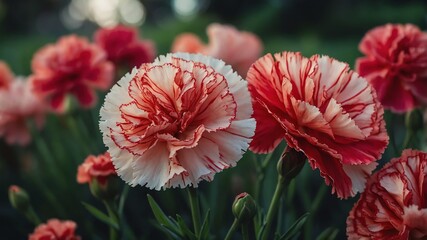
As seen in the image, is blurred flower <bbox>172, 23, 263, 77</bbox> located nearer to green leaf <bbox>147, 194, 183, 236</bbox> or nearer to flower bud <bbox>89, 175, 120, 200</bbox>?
flower bud <bbox>89, 175, 120, 200</bbox>

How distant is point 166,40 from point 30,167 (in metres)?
2.34

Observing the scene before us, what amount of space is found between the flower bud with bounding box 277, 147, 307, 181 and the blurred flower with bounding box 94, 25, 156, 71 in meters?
0.98

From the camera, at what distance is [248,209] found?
79cm

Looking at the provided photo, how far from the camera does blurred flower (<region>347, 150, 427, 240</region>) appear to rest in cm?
79

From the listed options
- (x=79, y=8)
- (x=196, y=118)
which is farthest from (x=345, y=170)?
(x=79, y=8)

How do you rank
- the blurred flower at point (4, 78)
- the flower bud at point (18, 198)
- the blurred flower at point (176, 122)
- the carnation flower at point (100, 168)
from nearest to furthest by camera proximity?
the blurred flower at point (176, 122) < the carnation flower at point (100, 168) < the flower bud at point (18, 198) < the blurred flower at point (4, 78)

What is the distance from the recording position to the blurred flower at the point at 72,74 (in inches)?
59.7

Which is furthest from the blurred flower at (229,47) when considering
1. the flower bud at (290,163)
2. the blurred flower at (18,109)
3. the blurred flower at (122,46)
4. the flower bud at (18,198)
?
the flower bud at (290,163)

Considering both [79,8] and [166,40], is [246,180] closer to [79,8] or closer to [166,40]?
[166,40]

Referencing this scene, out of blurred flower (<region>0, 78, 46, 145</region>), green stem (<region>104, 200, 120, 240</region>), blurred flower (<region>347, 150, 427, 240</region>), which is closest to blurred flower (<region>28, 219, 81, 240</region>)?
green stem (<region>104, 200, 120, 240</region>)

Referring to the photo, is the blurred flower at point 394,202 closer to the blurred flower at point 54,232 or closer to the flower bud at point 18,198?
the blurred flower at point 54,232

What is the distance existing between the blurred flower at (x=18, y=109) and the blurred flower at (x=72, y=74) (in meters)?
0.05

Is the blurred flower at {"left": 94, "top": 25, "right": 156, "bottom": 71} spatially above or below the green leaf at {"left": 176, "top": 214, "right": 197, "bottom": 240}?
above

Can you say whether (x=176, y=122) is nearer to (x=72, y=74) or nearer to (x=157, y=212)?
(x=157, y=212)
